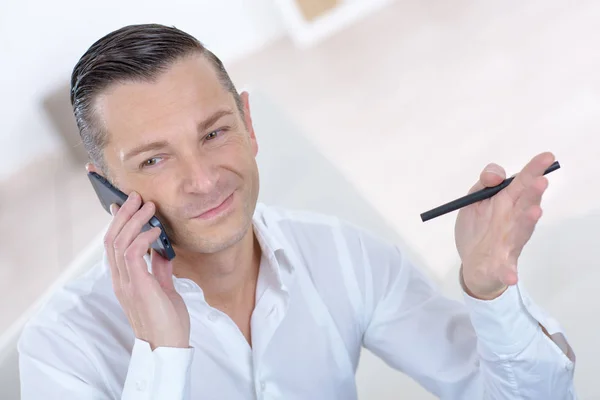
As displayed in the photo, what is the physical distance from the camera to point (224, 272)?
1201 mm

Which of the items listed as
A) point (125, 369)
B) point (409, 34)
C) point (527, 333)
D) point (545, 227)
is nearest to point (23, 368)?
point (125, 369)

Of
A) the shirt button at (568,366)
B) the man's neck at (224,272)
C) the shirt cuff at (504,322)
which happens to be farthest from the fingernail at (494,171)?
the man's neck at (224,272)

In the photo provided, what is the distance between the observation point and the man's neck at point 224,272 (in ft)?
3.90

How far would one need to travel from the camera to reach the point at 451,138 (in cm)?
251

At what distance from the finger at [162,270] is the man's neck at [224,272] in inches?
2.4

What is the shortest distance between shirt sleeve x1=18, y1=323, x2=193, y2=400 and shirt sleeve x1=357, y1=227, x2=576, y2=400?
405 mm

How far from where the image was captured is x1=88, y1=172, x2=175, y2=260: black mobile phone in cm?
108

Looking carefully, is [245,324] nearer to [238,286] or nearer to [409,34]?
[238,286]

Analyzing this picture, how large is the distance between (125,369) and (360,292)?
41 centimetres

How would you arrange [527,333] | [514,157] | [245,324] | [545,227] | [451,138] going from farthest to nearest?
1. [451,138]
2. [514,157]
3. [545,227]
4. [245,324]
5. [527,333]

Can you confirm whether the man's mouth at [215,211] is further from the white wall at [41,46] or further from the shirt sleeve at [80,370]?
the white wall at [41,46]

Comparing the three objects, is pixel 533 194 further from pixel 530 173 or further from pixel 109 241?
pixel 109 241

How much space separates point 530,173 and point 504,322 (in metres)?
0.24

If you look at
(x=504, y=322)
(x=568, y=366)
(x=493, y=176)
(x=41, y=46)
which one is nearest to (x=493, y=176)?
(x=493, y=176)
